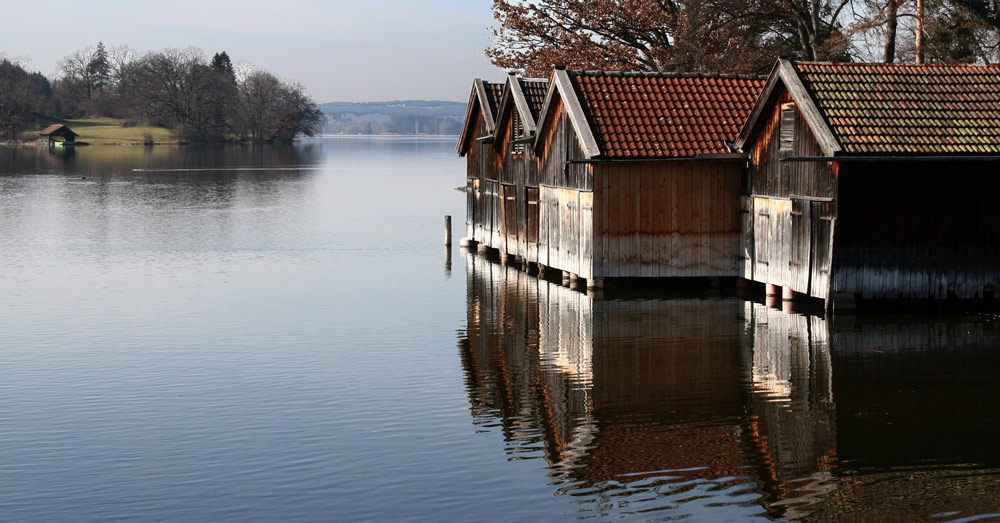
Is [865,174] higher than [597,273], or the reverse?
[865,174]

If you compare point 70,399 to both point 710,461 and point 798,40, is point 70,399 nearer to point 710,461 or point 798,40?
point 710,461

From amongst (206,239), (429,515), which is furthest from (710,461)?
(206,239)

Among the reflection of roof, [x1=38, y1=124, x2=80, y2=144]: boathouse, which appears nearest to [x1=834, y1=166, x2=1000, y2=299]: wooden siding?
the reflection of roof

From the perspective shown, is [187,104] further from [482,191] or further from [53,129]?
[482,191]

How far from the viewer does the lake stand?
13211 millimetres

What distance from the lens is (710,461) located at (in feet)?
47.5

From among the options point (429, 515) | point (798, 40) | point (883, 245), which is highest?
point (798, 40)

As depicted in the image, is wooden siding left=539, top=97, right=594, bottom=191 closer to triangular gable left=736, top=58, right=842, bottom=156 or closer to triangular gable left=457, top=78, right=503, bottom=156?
triangular gable left=736, top=58, right=842, bottom=156

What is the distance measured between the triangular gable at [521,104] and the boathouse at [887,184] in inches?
354

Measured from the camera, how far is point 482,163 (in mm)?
40375

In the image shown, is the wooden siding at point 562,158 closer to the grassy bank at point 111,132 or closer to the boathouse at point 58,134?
the boathouse at point 58,134

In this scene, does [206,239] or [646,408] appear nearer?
[646,408]

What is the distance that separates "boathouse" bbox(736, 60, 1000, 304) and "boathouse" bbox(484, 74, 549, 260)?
9.17 meters

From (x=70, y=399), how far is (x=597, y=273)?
44.0ft
